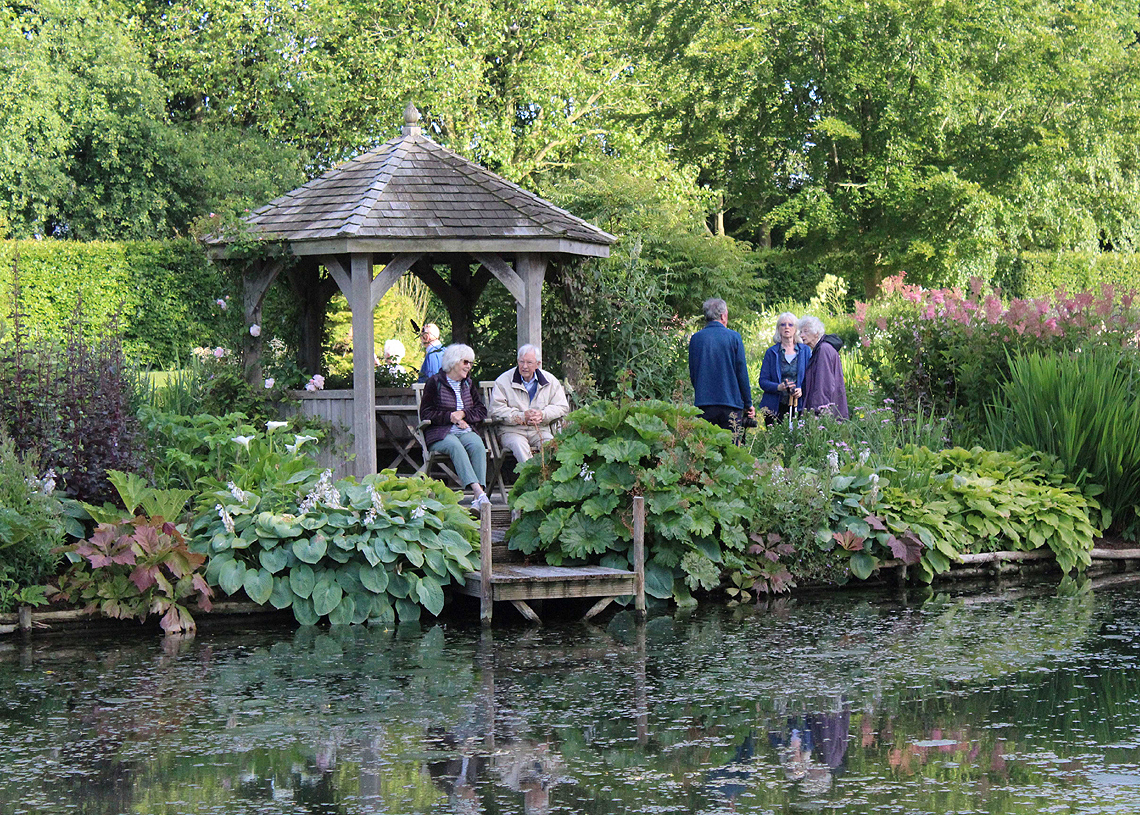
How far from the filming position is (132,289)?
944 inches

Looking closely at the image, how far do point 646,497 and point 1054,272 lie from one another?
19.8 meters

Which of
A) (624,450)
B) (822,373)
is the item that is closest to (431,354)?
(822,373)

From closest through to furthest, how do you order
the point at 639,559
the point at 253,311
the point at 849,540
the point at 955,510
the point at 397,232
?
the point at 639,559
the point at 849,540
the point at 955,510
the point at 397,232
the point at 253,311

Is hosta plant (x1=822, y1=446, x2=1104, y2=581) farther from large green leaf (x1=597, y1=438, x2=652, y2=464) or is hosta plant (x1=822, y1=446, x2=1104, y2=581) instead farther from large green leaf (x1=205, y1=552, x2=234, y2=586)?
large green leaf (x1=205, y1=552, x2=234, y2=586)

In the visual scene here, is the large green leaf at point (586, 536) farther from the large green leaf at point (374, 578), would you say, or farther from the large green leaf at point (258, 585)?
the large green leaf at point (258, 585)

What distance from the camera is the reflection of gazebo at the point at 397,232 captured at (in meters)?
11.6

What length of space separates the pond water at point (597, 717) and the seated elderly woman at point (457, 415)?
7.11ft

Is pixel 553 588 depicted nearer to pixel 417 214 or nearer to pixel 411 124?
pixel 417 214

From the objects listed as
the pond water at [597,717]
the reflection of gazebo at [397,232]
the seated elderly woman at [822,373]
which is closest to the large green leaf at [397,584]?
the pond water at [597,717]

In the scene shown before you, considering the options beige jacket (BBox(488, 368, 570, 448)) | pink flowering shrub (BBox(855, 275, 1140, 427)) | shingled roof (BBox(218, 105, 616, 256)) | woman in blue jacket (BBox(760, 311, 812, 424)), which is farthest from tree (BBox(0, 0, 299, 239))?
woman in blue jacket (BBox(760, 311, 812, 424))

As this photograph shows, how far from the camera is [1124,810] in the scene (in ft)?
16.1

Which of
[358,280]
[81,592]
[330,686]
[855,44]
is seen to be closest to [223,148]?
[855,44]

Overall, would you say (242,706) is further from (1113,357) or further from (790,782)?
(1113,357)

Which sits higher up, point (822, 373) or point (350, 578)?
point (822, 373)
